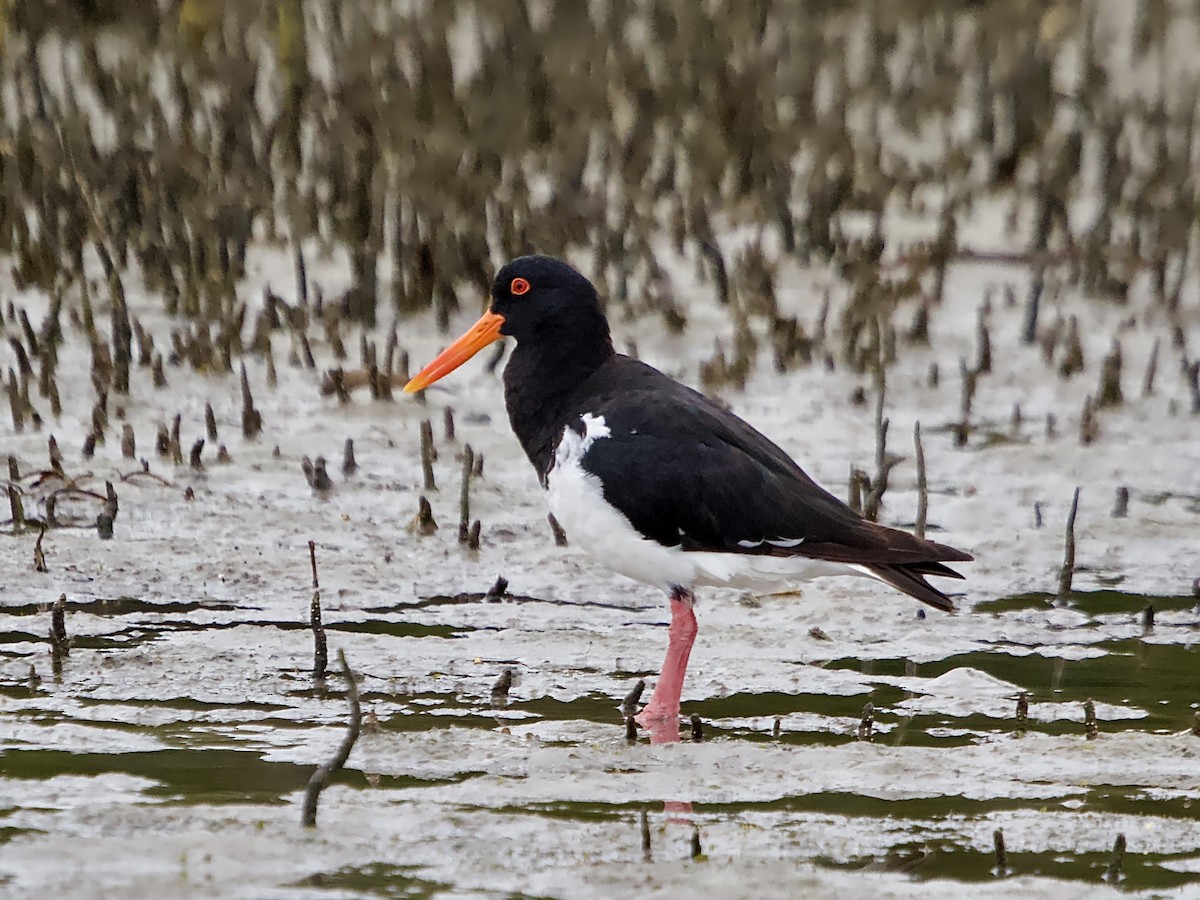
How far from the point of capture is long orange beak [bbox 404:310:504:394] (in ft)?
20.4

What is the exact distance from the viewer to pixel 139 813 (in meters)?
4.03

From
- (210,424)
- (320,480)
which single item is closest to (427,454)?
(320,480)

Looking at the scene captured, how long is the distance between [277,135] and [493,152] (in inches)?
43.5

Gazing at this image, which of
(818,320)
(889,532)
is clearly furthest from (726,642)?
(818,320)

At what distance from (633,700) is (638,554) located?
1.63 feet

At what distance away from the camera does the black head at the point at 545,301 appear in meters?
5.92

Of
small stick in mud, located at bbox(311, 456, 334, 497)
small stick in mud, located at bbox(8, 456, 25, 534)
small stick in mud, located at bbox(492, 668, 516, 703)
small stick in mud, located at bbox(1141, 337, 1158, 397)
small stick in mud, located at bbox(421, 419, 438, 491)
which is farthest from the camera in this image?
small stick in mud, located at bbox(1141, 337, 1158, 397)

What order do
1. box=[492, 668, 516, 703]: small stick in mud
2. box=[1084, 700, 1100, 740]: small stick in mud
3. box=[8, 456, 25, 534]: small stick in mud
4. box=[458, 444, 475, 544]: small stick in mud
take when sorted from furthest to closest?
box=[458, 444, 475, 544]: small stick in mud → box=[8, 456, 25, 534]: small stick in mud → box=[492, 668, 516, 703]: small stick in mud → box=[1084, 700, 1100, 740]: small stick in mud

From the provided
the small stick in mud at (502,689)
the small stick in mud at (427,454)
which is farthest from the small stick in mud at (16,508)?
the small stick in mud at (502,689)

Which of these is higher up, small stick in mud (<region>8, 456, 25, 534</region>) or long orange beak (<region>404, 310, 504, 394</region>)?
long orange beak (<region>404, 310, 504, 394</region>)

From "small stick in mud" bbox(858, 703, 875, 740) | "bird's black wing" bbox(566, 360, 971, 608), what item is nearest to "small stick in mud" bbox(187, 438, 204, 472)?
"bird's black wing" bbox(566, 360, 971, 608)

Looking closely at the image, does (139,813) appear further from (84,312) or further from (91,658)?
(84,312)

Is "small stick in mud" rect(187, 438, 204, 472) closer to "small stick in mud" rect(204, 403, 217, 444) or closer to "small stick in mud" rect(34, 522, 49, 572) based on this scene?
"small stick in mud" rect(204, 403, 217, 444)

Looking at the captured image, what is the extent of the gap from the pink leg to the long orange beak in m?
1.22
